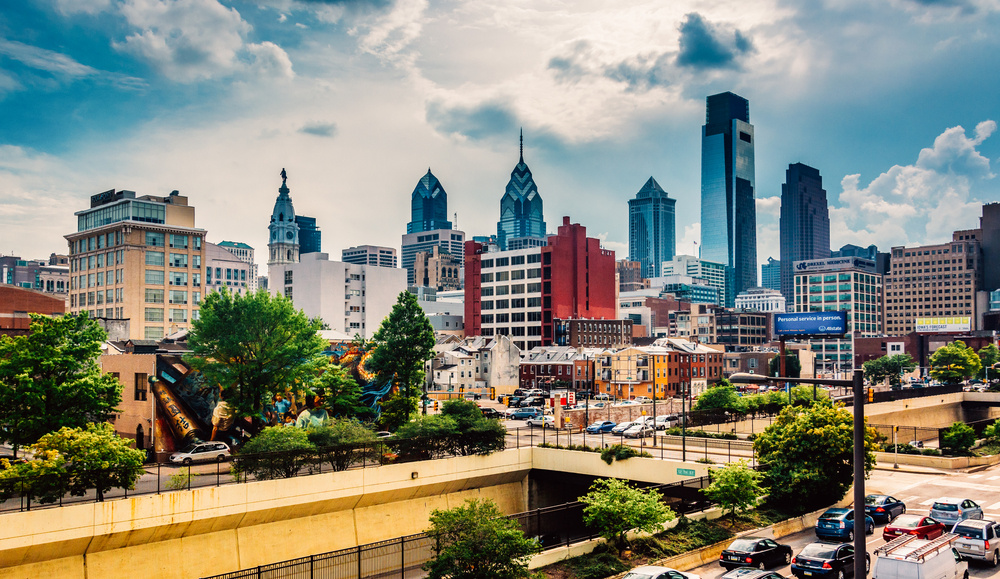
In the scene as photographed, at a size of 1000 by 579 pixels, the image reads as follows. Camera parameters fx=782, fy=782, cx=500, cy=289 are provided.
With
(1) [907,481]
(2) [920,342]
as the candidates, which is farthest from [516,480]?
(2) [920,342]

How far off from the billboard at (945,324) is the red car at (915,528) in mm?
163785

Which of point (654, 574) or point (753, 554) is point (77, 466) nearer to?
point (654, 574)

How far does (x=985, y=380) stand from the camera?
15025 centimetres

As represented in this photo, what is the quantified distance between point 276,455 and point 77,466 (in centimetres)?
1032

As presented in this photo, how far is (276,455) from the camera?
45719 millimetres

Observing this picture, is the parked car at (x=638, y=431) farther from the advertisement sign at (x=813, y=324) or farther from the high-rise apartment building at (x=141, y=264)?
the high-rise apartment building at (x=141, y=264)

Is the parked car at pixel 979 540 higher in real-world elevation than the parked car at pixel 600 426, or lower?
higher

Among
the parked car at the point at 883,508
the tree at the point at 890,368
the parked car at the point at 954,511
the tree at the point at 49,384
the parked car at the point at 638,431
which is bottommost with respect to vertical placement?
the tree at the point at 890,368

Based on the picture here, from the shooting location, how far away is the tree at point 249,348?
60.0 m

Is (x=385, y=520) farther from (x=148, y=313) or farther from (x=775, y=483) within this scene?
(x=148, y=313)

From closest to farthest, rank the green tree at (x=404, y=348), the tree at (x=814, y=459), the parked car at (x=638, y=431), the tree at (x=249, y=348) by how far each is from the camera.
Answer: the tree at (x=814, y=459)
the tree at (x=249, y=348)
the parked car at (x=638, y=431)
the green tree at (x=404, y=348)

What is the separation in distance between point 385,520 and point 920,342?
6682 inches

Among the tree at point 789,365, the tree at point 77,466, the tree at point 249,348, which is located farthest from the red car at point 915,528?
the tree at point 789,365

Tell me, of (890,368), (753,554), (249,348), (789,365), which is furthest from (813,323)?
(890,368)
